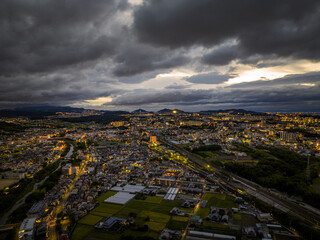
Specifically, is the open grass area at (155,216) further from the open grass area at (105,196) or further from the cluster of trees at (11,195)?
the cluster of trees at (11,195)

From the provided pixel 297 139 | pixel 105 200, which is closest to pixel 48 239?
pixel 105 200

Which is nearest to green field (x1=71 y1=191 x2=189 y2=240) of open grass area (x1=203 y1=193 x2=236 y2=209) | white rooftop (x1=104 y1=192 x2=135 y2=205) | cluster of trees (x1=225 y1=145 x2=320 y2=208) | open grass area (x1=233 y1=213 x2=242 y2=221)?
white rooftop (x1=104 y1=192 x2=135 y2=205)

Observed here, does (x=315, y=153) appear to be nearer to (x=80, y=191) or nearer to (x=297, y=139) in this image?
(x=297, y=139)

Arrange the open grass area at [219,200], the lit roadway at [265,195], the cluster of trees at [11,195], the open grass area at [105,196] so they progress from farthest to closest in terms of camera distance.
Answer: the open grass area at [105,196]
the cluster of trees at [11,195]
the open grass area at [219,200]
the lit roadway at [265,195]

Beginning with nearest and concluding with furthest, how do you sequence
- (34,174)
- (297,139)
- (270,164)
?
(34,174) → (270,164) → (297,139)

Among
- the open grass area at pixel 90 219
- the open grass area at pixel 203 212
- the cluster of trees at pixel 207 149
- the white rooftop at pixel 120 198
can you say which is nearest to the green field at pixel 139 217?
the open grass area at pixel 90 219
